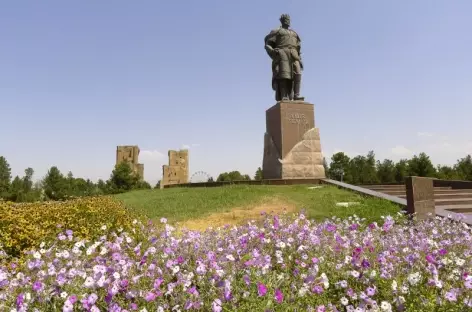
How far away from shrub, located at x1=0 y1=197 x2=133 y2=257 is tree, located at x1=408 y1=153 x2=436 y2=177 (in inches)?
1101

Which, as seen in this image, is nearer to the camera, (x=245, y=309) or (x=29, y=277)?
(x=245, y=309)

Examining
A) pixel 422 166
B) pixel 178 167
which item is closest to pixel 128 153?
pixel 178 167

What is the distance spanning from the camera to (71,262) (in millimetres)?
2986

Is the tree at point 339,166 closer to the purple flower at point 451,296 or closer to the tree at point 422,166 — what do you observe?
the tree at point 422,166

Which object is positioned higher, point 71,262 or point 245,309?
point 71,262

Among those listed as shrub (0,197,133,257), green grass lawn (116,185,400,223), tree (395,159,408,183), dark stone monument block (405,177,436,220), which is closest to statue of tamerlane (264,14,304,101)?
green grass lawn (116,185,400,223)

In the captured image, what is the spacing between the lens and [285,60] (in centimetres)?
1552

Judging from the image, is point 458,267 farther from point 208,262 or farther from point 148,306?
point 148,306

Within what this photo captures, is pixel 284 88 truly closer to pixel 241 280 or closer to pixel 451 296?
pixel 241 280

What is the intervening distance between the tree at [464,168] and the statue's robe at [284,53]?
20.9m

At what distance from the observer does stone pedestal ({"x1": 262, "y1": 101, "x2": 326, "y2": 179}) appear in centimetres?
1438

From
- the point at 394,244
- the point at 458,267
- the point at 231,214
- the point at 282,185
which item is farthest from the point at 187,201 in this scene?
the point at 458,267

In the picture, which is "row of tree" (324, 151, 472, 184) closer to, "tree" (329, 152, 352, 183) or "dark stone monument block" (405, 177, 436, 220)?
"tree" (329, 152, 352, 183)

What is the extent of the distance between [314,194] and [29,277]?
29.9 feet
